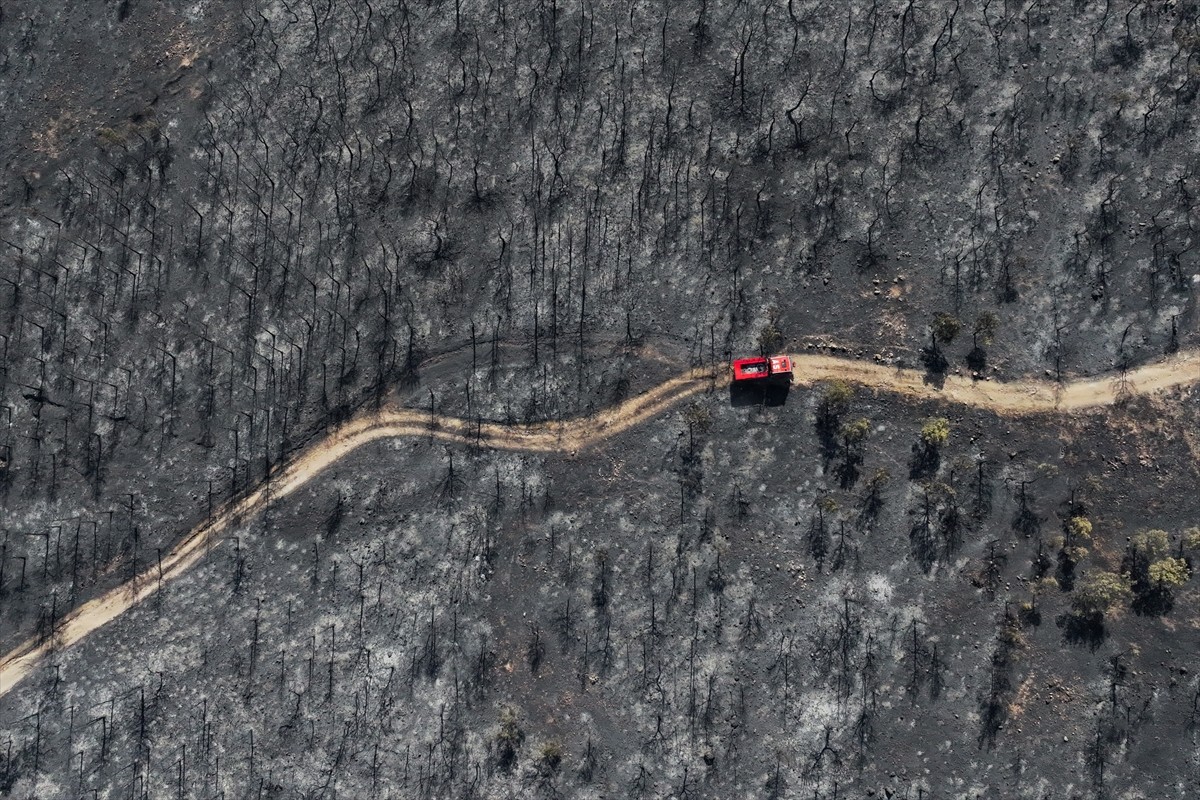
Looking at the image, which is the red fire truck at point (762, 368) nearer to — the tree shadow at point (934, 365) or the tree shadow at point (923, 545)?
the tree shadow at point (934, 365)

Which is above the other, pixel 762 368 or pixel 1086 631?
pixel 762 368

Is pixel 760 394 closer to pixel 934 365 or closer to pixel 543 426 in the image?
pixel 934 365

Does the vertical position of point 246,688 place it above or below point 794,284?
below

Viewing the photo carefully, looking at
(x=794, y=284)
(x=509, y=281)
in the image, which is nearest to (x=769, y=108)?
(x=794, y=284)

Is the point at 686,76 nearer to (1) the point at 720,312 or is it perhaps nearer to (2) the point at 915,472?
(1) the point at 720,312

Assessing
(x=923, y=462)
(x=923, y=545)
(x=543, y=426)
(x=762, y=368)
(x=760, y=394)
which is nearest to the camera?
(x=923, y=545)

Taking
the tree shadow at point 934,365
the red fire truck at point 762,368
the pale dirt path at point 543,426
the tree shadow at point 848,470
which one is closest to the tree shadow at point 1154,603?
the pale dirt path at point 543,426

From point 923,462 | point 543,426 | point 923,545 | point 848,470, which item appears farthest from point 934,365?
point 543,426
